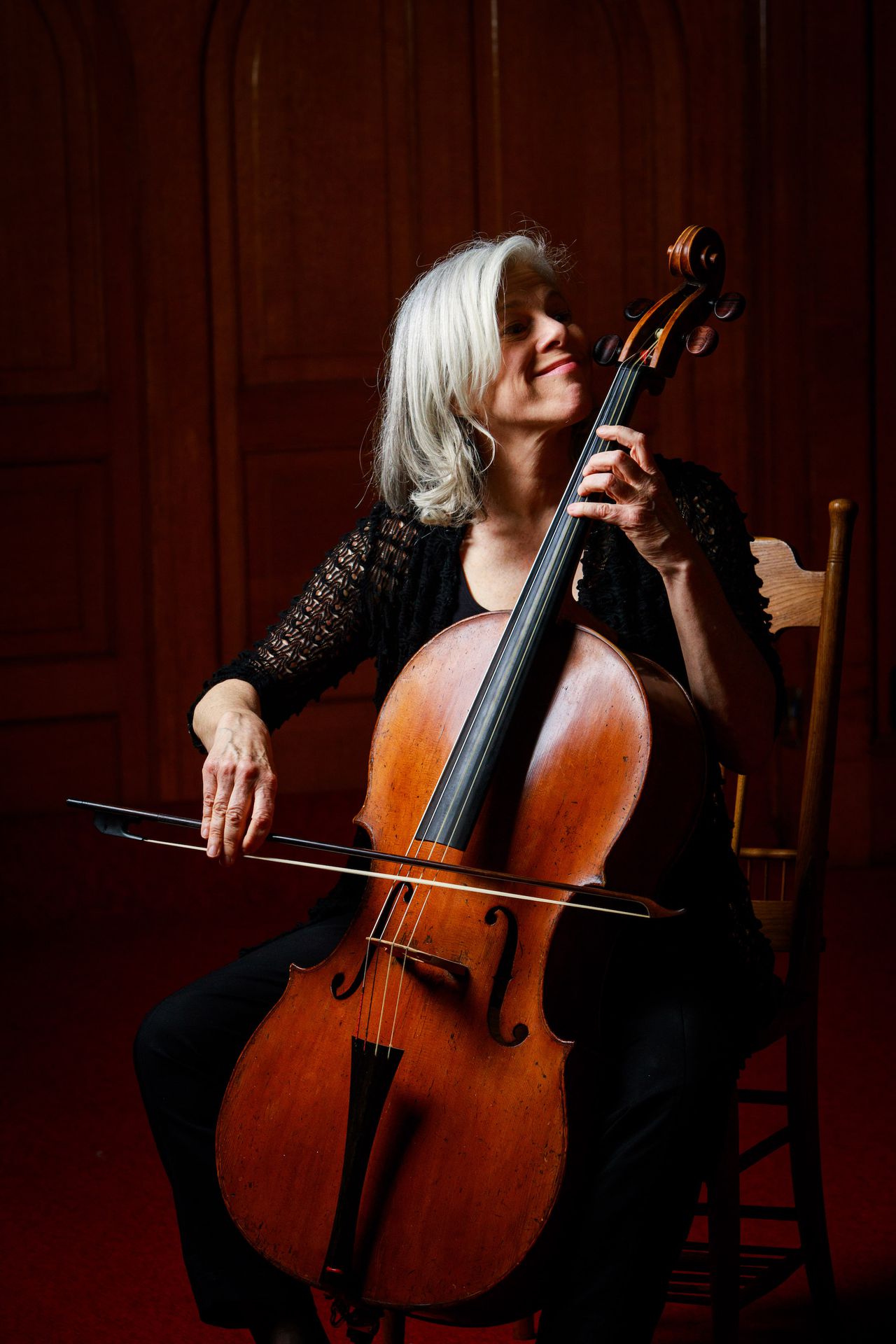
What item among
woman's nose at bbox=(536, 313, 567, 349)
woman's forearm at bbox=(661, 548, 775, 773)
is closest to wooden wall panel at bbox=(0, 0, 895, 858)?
woman's nose at bbox=(536, 313, 567, 349)

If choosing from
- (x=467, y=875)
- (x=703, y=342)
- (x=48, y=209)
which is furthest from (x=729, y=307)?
(x=48, y=209)

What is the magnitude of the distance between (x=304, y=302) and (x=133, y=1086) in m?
2.00

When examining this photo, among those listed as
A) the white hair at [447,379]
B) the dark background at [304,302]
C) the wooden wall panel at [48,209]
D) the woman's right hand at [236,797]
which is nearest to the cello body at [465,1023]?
the woman's right hand at [236,797]

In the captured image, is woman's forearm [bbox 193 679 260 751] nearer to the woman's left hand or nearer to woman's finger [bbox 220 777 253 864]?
woman's finger [bbox 220 777 253 864]

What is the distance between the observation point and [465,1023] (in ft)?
3.73

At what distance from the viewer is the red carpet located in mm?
1684

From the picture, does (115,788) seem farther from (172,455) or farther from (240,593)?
(172,455)

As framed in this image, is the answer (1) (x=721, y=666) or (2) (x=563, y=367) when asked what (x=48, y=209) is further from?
→ (1) (x=721, y=666)

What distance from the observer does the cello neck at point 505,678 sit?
4.00 feet

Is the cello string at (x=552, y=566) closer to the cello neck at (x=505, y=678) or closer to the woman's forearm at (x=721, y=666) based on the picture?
the cello neck at (x=505, y=678)

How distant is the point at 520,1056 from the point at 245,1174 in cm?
27

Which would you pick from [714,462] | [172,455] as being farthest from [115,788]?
[714,462]

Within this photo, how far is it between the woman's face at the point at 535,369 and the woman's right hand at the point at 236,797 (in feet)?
1.60

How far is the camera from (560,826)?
1202mm
